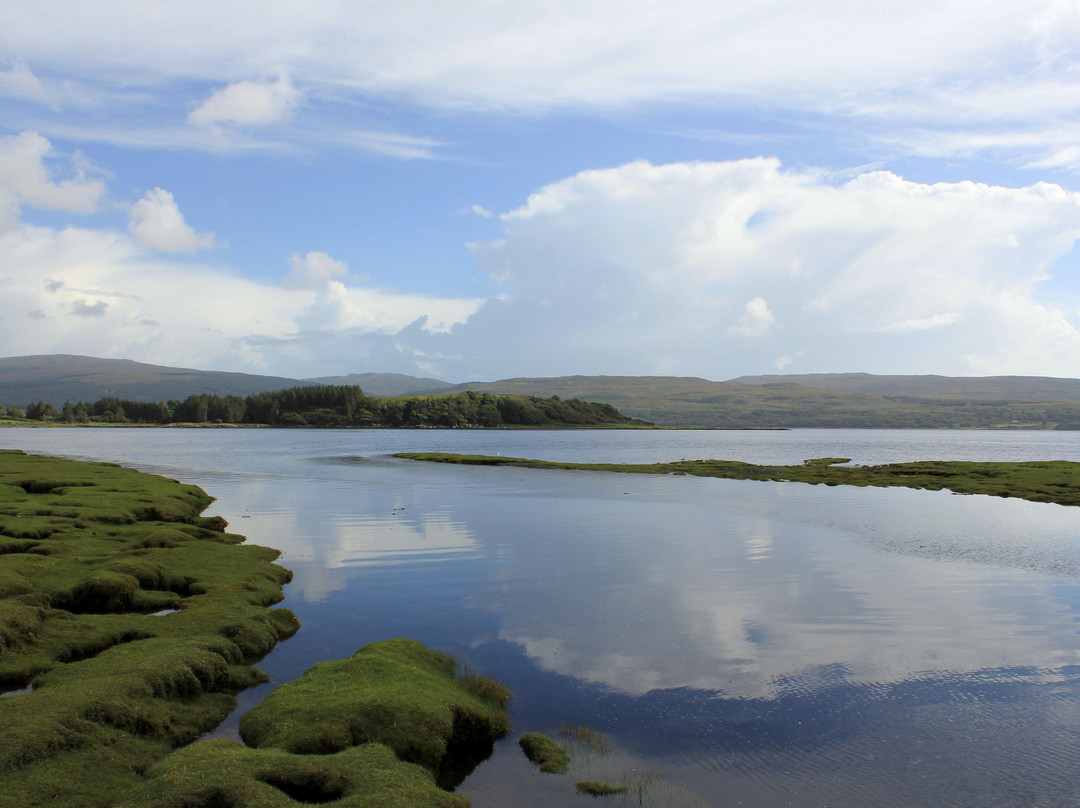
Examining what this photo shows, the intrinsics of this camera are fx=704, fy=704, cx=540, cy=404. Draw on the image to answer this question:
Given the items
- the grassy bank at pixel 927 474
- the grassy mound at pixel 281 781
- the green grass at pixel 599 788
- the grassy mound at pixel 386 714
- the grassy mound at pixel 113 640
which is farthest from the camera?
the grassy bank at pixel 927 474

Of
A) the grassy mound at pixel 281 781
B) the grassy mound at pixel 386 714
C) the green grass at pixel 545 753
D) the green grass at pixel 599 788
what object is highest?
the grassy mound at pixel 281 781

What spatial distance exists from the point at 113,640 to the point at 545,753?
36.6ft

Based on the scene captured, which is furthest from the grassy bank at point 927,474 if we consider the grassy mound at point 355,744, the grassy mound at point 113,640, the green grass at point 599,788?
the grassy mound at point 113,640

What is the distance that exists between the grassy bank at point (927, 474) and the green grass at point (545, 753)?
55.7 metres

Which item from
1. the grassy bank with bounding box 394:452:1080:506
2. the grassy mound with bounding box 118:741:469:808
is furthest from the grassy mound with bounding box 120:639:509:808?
the grassy bank with bounding box 394:452:1080:506

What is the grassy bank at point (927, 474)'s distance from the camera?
6081 centimetres

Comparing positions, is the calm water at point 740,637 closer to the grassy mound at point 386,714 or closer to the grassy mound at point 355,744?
the grassy mound at point 386,714

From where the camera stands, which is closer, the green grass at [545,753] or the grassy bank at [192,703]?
the grassy bank at [192,703]

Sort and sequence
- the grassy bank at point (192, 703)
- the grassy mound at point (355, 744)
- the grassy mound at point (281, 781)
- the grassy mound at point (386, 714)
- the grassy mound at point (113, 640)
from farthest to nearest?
the grassy mound at point (386, 714) < the grassy mound at point (113, 640) < the grassy bank at point (192, 703) < the grassy mound at point (355, 744) < the grassy mound at point (281, 781)

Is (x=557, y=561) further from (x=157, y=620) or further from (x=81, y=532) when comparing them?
(x=81, y=532)

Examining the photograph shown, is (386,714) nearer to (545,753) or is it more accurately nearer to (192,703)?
(545,753)

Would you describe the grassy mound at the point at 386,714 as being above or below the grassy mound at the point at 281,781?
below

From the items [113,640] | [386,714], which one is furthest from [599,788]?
[113,640]

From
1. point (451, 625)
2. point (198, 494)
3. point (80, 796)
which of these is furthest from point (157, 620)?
point (198, 494)
